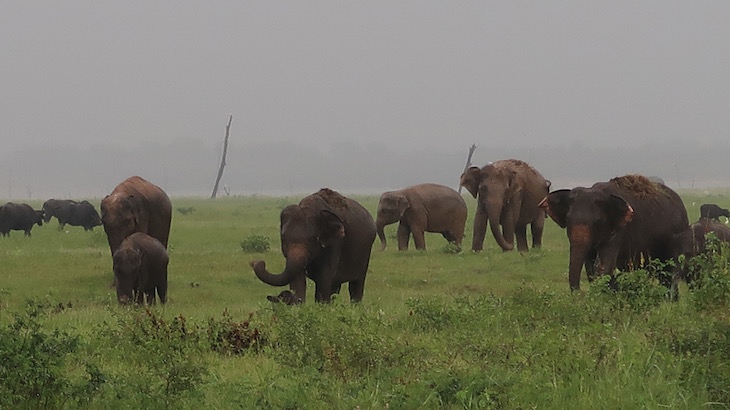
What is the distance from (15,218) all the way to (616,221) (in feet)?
96.4

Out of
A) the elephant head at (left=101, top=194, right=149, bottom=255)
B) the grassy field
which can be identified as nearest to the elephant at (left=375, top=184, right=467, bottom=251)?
the elephant head at (left=101, top=194, right=149, bottom=255)

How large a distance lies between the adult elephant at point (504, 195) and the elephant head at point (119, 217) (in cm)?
1051

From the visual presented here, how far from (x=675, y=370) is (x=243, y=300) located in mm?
11037

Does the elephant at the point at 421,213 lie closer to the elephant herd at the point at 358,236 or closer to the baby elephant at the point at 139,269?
the elephant herd at the point at 358,236

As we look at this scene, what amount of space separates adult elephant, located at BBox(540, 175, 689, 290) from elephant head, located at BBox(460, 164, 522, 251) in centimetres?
940

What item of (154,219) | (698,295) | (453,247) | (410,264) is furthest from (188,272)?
(698,295)

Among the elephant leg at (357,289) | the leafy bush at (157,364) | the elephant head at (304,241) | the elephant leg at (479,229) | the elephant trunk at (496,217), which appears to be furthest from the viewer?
the elephant leg at (479,229)

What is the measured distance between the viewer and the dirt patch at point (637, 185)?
49.1ft

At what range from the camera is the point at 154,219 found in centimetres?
1995

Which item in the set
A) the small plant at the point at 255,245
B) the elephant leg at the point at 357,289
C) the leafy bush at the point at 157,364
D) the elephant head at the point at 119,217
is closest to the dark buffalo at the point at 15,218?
the small plant at the point at 255,245

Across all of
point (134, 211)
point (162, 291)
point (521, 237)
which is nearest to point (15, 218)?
point (134, 211)

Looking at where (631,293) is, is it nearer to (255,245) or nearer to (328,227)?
(328,227)

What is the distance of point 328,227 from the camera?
14305 millimetres

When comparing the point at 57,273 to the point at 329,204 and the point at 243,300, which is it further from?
the point at 329,204
